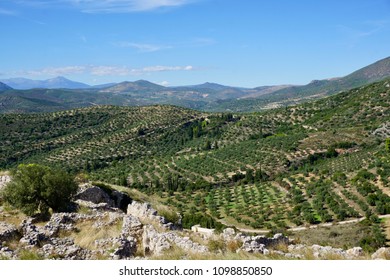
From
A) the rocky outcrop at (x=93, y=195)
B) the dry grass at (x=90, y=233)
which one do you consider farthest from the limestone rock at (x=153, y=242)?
the rocky outcrop at (x=93, y=195)

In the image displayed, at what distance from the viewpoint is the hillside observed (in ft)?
149

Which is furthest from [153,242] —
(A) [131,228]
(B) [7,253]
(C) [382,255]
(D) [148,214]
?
(C) [382,255]

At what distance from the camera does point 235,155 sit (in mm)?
80312

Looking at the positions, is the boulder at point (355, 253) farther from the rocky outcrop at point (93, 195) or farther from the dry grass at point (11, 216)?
the rocky outcrop at point (93, 195)

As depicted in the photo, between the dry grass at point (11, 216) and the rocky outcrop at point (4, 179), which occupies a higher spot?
the rocky outcrop at point (4, 179)

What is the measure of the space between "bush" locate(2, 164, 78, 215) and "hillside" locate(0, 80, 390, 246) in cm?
2054

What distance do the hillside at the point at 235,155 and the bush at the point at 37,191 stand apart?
20.5 metres

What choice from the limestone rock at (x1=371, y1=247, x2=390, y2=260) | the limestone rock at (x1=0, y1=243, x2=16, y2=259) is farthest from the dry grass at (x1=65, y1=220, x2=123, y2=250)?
the limestone rock at (x1=371, y1=247, x2=390, y2=260)

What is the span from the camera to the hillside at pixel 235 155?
45438 millimetres

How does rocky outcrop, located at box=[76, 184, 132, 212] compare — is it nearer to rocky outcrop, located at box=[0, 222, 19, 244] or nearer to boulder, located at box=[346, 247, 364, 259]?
rocky outcrop, located at box=[0, 222, 19, 244]

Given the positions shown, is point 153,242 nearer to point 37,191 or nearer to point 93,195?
point 37,191

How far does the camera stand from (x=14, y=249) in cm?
1255
